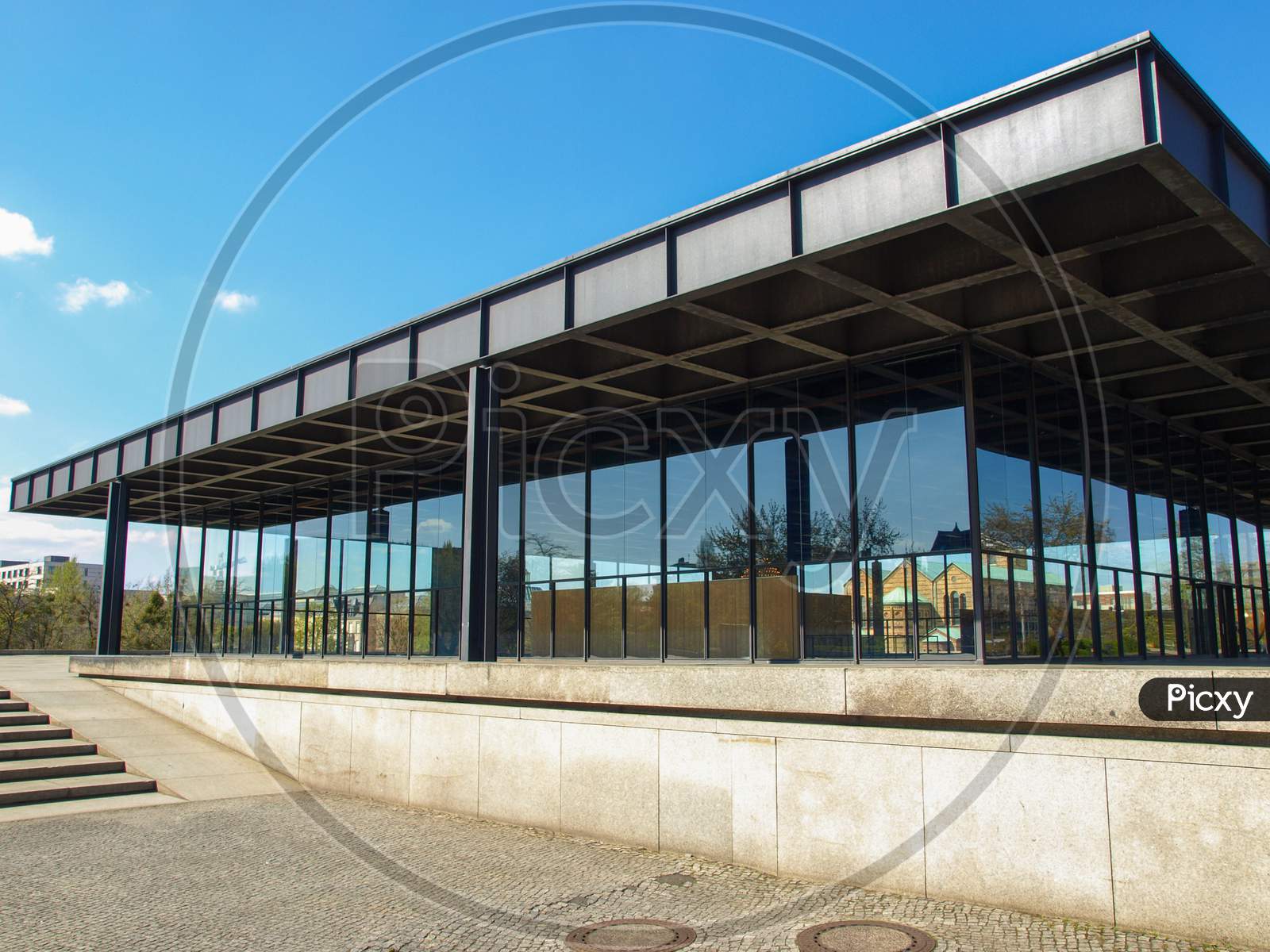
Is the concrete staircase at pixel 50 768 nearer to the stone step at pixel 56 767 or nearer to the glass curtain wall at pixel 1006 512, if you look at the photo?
the stone step at pixel 56 767

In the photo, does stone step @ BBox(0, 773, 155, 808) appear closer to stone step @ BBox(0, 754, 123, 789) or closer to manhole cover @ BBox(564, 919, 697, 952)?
stone step @ BBox(0, 754, 123, 789)

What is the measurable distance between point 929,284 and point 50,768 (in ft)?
46.2

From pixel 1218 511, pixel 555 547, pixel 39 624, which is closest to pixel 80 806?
pixel 555 547

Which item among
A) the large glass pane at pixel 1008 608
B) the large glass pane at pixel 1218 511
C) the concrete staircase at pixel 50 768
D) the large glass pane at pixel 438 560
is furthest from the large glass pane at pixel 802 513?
the large glass pane at pixel 1218 511

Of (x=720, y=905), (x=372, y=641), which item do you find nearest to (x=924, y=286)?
(x=720, y=905)

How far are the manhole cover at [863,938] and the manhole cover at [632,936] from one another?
96cm

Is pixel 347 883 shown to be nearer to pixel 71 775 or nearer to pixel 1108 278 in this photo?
pixel 71 775

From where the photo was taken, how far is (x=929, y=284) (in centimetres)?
1206

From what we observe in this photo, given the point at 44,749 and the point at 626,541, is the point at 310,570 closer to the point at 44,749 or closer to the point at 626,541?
the point at 44,749

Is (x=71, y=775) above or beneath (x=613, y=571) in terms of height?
beneath

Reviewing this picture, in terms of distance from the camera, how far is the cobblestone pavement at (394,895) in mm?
7750

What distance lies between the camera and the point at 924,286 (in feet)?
39.7

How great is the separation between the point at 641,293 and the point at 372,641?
621 inches

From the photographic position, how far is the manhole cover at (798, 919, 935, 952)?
7281 mm
